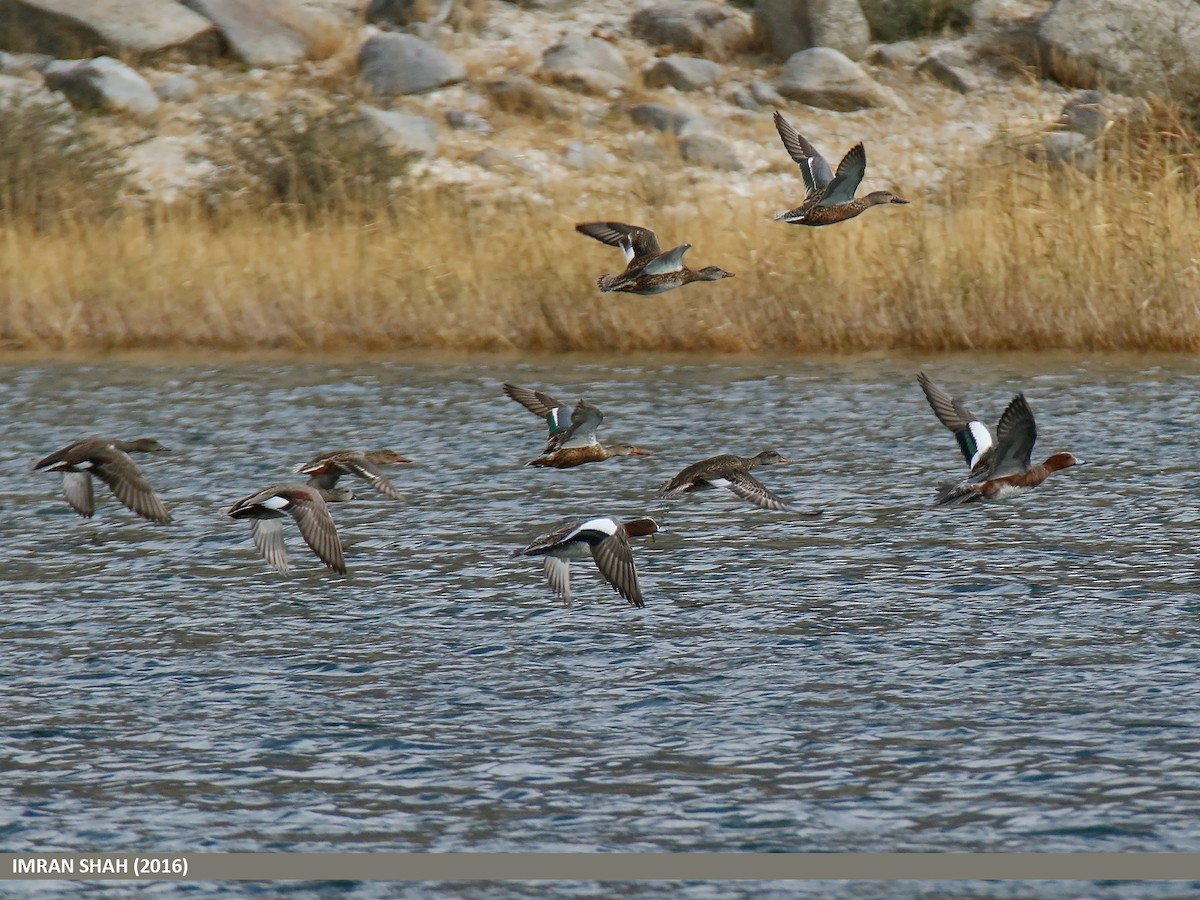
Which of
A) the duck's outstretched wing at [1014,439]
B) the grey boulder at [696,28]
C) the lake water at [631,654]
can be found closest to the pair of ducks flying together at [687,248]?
the lake water at [631,654]

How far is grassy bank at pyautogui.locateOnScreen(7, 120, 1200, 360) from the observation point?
1680 cm

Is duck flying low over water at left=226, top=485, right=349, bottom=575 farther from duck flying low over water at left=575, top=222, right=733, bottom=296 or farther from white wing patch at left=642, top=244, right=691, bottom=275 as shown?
white wing patch at left=642, top=244, right=691, bottom=275

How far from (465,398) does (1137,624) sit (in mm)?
8865

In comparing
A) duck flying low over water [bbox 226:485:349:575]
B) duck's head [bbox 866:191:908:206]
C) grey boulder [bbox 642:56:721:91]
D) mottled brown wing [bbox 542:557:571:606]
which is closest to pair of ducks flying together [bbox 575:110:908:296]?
duck's head [bbox 866:191:908:206]

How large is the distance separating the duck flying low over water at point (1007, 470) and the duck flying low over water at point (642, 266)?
8.22 ft

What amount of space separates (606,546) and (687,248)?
333cm

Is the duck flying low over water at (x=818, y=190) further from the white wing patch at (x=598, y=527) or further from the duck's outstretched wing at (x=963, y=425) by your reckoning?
the white wing patch at (x=598, y=527)

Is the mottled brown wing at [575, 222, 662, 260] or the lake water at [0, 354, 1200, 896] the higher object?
the mottled brown wing at [575, 222, 662, 260]

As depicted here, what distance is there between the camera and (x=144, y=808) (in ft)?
22.2

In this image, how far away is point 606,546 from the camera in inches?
332

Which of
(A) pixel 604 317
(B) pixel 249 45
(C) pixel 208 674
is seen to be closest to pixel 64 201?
(A) pixel 604 317

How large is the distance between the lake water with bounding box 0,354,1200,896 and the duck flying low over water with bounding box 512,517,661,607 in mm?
440

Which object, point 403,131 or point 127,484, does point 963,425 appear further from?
point 403,131

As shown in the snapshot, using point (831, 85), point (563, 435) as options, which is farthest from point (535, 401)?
point (831, 85)
